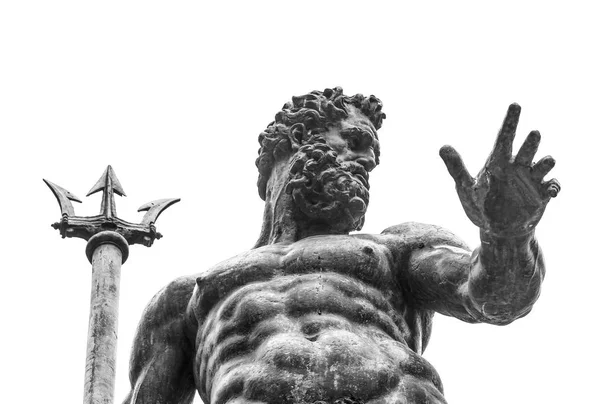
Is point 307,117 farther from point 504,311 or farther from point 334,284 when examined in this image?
point 504,311

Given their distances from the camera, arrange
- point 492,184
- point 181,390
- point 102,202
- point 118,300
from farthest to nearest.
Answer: point 102,202 → point 118,300 → point 181,390 → point 492,184

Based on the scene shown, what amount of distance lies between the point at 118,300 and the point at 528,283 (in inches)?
197

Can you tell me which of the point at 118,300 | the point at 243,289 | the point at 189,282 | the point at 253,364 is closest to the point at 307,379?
the point at 253,364

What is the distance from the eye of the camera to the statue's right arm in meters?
10.7

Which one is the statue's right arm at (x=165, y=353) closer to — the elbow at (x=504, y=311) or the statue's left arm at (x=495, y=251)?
the statue's left arm at (x=495, y=251)

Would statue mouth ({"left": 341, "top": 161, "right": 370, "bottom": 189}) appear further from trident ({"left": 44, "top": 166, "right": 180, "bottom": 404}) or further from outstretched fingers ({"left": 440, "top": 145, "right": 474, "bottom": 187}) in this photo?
trident ({"left": 44, "top": 166, "right": 180, "bottom": 404})

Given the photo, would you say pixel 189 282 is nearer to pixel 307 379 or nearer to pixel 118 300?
pixel 307 379

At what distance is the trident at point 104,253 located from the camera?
1304 centimetres

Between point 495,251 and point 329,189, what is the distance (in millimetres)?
1508

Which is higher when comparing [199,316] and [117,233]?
[117,233]

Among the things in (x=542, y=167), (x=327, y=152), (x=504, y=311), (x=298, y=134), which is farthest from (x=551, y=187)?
(x=298, y=134)

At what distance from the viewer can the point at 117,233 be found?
14.8m

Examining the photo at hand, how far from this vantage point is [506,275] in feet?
31.5

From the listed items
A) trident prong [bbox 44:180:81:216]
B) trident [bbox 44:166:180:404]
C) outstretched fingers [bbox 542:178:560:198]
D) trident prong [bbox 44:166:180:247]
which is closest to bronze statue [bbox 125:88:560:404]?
outstretched fingers [bbox 542:178:560:198]
